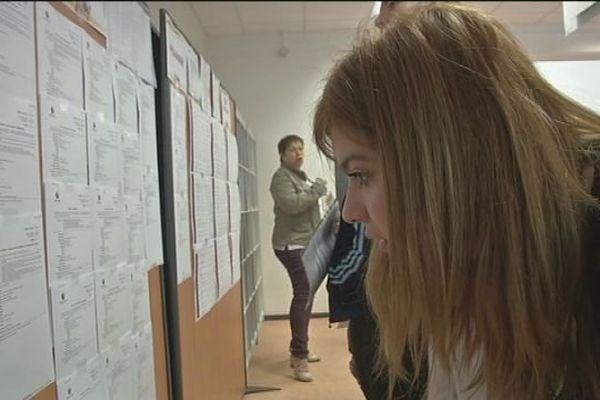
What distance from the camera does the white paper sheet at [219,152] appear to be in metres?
A: 1.05

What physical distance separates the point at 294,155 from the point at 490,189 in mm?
409

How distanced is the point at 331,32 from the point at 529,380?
0.74m

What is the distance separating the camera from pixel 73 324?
0.67m

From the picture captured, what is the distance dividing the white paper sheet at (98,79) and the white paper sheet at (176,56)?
0.47ft

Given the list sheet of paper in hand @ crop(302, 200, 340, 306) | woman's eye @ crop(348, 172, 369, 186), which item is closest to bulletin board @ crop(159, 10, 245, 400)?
sheet of paper in hand @ crop(302, 200, 340, 306)

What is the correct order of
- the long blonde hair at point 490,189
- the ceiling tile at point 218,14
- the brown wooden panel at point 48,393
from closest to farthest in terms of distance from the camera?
the long blonde hair at point 490,189
the brown wooden panel at point 48,393
the ceiling tile at point 218,14

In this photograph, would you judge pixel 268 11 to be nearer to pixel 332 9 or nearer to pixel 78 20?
pixel 332 9

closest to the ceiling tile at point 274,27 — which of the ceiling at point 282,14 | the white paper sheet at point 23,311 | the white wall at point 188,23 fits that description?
the ceiling at point 282,14

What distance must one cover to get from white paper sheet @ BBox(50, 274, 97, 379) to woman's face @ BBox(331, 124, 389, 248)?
37 centimetres

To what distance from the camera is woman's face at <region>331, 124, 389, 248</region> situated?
1.81ft

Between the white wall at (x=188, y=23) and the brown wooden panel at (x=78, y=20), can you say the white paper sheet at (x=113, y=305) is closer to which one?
the brown wooden panel at (x=78, y=20)

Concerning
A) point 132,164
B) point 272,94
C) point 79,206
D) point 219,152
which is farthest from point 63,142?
point 272,94

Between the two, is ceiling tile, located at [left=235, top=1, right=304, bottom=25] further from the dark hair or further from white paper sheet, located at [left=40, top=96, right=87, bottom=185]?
white paper sheet, located at [left=40, top=96, right=87, bottom=185]

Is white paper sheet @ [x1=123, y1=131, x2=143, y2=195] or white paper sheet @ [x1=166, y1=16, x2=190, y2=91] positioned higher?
white paper sheet @ [x1=166, y1=16, x2=190, y2=91]
